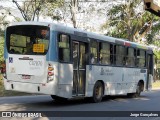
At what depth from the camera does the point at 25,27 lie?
591 inches

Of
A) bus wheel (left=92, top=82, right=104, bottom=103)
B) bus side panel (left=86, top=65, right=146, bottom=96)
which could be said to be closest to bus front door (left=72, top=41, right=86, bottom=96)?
bus side panel (left=86, top=65, right=146, bottom=96)

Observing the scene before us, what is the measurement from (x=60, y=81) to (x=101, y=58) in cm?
376

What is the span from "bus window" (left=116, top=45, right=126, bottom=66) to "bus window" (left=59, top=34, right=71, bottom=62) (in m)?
4.54

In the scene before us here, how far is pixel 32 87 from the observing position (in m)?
14.4

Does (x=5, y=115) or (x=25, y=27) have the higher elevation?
(x=25, y=27)

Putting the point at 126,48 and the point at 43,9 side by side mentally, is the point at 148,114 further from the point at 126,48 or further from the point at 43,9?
the point at 43,9

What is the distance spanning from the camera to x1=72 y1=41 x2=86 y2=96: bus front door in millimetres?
15695

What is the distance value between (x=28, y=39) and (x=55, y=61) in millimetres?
1367

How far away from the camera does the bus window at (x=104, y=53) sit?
58.5ft

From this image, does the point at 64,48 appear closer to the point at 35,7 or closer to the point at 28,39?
the point at 28,39

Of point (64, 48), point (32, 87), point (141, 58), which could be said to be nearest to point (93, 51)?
point (64, 48)

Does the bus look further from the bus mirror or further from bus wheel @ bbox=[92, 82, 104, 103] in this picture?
the bus mirror

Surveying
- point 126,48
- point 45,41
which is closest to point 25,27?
point 45,41

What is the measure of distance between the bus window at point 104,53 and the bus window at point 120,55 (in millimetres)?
947
